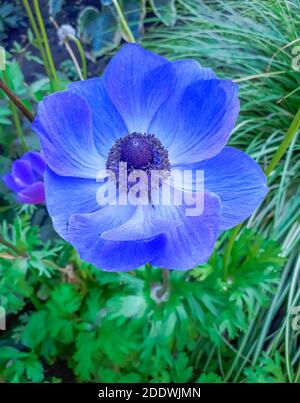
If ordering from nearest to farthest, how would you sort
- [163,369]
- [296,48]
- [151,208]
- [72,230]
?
[72,230] → [151,208] → [163,369] → [296,48]

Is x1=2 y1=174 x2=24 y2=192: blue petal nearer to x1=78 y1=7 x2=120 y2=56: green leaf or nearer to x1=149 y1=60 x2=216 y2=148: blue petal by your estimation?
x1=149 y1=60 x2=216 y2=148: blue petal

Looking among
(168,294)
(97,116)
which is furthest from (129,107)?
(168,294)

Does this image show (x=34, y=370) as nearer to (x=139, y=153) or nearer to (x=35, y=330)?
(x=35, y=330)

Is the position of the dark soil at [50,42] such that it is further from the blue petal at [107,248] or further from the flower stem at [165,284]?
the blue petal at [107,248]

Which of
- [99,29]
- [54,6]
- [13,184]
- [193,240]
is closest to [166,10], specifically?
[99,29]

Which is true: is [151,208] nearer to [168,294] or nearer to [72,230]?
[72,230]

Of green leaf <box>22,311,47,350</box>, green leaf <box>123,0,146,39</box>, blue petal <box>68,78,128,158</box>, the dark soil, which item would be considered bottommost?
green leaf <box>22,311,47,350</box>

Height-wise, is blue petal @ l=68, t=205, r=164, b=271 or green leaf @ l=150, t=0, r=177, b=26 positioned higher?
green leaf @ l=150, t=0, r=177, b=26

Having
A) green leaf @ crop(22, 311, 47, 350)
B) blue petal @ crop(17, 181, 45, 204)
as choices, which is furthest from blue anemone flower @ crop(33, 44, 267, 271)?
green leaf @ crop(22, 311, 47, 350)
